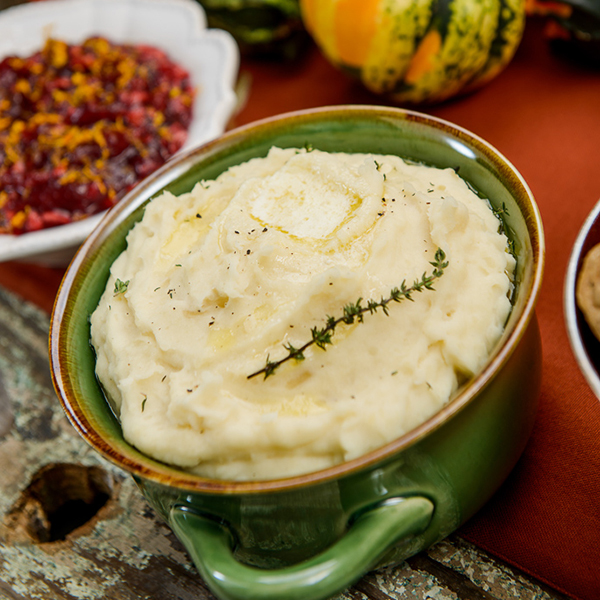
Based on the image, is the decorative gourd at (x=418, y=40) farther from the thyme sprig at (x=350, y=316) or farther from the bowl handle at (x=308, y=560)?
the bowl handle at (x=308, y=560)

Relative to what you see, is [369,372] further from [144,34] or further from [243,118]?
[144,34]

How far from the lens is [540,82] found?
10.3 feet

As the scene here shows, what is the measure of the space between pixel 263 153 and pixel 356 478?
4.23 ft

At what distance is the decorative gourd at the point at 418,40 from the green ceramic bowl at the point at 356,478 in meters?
0.98

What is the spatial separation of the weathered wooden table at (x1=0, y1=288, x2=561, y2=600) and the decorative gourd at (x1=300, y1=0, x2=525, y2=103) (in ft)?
6.08

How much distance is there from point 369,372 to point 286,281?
1.09 feet

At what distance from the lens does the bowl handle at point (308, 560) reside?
1.33m

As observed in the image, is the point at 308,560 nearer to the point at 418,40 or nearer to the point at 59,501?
the point at 59,501

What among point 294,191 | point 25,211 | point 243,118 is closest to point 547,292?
point 294,191

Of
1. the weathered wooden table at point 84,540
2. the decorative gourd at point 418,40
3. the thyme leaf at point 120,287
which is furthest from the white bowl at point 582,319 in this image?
the decorative gourd at point 418,40

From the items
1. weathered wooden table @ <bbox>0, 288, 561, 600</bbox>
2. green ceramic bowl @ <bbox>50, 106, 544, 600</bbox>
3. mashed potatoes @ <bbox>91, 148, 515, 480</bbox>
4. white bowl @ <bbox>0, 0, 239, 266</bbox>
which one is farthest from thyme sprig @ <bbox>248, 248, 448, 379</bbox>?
white bowl @ <bbox>0, 0, 239, 266</bbox>

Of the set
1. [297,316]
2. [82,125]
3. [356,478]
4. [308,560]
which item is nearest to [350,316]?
[297,316]

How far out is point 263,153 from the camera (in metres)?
2.32

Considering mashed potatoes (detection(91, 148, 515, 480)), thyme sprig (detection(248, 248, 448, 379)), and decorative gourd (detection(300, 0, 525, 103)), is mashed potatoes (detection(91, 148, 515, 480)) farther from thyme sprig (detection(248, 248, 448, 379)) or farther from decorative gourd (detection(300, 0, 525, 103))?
decorative gourd (detection(300, 0, 525, 103))
